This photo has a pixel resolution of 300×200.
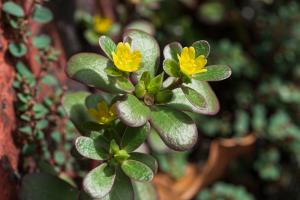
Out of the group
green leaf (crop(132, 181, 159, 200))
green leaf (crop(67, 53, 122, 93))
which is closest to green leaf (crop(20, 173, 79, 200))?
green leaf (crop(132, 181, 159, 200))

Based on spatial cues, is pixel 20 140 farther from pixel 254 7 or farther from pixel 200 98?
pixel 254 7

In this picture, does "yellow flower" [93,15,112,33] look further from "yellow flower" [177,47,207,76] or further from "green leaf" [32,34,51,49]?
"yellow flower" [177,47,207,76]

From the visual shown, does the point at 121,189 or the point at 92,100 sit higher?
the point at 92,100

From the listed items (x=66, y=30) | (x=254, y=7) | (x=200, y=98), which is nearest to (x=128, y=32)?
(x=200, y=98)

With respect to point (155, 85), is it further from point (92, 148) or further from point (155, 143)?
point (155, 143)

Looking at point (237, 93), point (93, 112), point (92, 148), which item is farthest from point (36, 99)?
point (237, 93)
